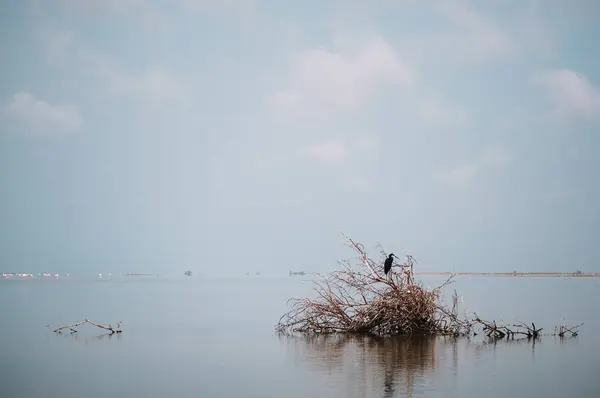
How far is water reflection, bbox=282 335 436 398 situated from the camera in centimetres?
1358

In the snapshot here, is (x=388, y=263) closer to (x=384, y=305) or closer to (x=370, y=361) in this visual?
(x=384, y=305)

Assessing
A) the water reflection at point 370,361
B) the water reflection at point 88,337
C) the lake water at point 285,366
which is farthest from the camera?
the water reflection at point 88,337

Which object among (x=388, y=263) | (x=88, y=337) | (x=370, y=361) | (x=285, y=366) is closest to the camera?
(x=370, y=361)

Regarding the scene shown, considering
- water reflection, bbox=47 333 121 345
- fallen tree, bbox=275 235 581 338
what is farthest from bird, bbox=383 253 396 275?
water reflection, bbox=47 333 121 345

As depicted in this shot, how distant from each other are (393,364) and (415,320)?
521cm

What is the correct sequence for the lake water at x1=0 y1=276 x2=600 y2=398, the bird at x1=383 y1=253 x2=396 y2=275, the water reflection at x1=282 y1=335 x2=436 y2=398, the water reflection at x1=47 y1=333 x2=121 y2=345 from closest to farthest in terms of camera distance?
the water reflection at x1=282 y1=335 x2=436 y2=398 < the lake water at x1=0 y1=276 x2=600 y2=398 < the bird at x1=383 y1=253 x2=396 y2=275 < the water reflection at x1=47 y1=333 x2=121 y2=345

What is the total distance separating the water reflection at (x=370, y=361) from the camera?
1358 cm

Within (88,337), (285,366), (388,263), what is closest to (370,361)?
(285,366)

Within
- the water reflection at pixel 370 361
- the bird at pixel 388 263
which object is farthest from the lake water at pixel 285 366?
the bird at pixel 388 263

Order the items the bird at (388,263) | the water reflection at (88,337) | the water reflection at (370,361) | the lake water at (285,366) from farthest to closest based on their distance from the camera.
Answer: the water reflection at (88,337) < the bird at (388,263) < the lake water at (285,366) < the water reflection at (370,361)

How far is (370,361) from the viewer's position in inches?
648

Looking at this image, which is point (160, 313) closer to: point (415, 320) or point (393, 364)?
point (415, 320)

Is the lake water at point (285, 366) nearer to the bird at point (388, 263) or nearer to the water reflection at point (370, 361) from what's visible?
the water reflection at point (370, 361)

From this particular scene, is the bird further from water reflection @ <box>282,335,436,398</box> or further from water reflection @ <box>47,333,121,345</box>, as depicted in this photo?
water reflection @ <box>47,333,121,345</box>
